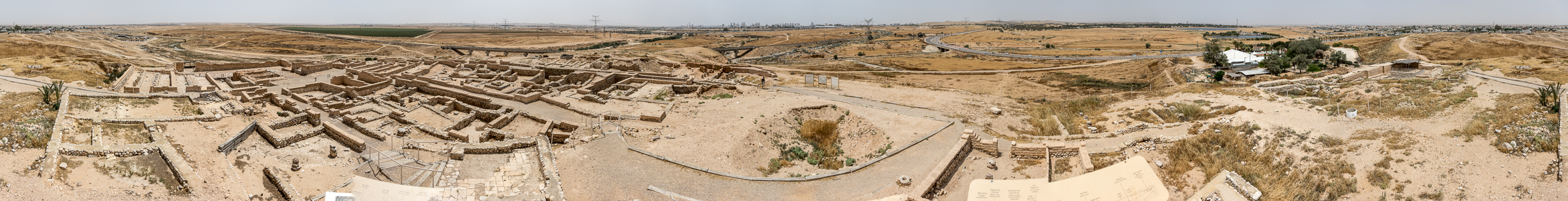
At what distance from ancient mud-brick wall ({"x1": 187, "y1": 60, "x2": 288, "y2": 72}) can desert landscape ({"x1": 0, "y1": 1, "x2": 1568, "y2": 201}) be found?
7151 mm

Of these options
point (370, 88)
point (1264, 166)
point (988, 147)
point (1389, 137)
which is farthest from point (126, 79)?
point (1389, 137)

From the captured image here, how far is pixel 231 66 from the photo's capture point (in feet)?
163

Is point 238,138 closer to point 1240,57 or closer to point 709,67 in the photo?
point 709,67

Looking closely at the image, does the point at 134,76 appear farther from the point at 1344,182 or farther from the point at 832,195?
the point at 1344,182

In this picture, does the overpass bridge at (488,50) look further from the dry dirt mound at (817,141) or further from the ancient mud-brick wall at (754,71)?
the dry dirt mound at (817,141)

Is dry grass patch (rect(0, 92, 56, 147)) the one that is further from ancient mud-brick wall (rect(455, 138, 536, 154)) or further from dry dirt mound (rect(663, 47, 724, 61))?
dry dirt mound (rect(663, 47, 724, 61))

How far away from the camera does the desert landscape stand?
515 inches

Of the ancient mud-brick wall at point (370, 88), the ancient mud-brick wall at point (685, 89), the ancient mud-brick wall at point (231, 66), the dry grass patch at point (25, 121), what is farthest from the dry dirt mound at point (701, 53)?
the dry grass patch at point (25, 121)

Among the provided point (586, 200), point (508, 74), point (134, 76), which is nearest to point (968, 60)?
point (508, 74)

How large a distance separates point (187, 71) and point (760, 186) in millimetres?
51891

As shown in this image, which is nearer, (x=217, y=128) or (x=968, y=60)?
(x=217, y=128)

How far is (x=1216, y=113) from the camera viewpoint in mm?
21719

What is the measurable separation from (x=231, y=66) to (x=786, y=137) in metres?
50.1

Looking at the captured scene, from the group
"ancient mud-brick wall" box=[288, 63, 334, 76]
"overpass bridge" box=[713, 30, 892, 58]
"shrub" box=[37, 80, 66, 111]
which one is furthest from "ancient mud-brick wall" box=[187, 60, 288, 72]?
"overpass bridge" box=[713, 30, 892, 58]
